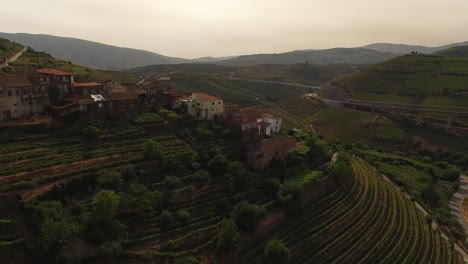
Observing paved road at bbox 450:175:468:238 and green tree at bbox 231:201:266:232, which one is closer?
green tree at bbox 231:201:266:232

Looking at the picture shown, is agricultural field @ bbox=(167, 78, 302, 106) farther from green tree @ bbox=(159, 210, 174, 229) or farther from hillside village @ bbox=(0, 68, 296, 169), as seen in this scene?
green tree @ bbox=(159, 210, 174, 229)

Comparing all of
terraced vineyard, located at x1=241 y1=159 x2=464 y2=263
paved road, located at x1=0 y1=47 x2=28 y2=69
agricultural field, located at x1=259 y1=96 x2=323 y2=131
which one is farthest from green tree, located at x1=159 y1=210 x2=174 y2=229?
agricultural field, located at x1=259 y1=96 x2=323 y2=131

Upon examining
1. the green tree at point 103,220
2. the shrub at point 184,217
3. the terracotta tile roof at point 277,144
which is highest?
the terracotta tile roof at point 277,144

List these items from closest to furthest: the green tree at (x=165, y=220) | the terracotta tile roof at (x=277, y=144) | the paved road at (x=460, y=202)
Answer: the green tree at (x=165, y=220) → the terracotta tile roof at (x=277, y=144) → the paved road at (x=460, y=202)

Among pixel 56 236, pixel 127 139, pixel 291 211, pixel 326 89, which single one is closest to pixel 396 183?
pixel 291 211

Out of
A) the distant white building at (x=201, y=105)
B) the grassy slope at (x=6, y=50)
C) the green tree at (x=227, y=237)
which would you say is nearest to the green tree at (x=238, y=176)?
the green tree at (x=227, y=237)

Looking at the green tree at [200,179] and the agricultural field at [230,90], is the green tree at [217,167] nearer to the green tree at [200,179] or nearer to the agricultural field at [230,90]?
the green tree at [200,179]
